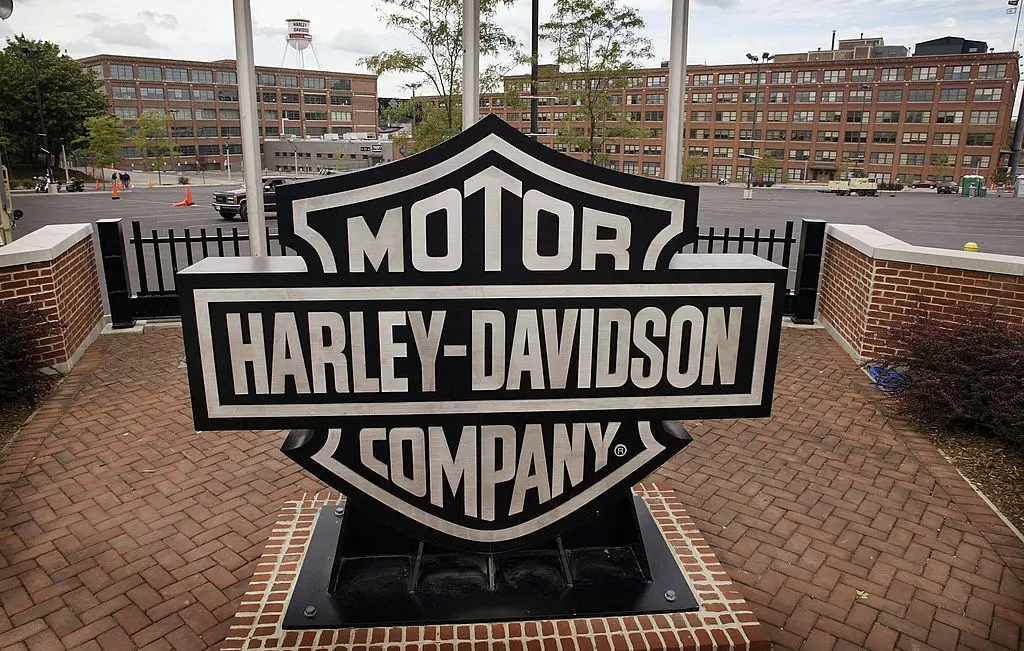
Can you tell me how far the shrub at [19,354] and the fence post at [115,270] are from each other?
5.88ft

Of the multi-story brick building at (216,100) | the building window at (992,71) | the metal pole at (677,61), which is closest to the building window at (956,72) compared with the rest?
the building window at (992,71)

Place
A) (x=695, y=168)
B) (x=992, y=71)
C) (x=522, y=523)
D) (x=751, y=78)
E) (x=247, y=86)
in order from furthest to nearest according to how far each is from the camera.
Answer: (x=695, y=168) → (x=751, y=78) → (x=992, y=71) → (x=247, y=86) → (x=522, y=523)

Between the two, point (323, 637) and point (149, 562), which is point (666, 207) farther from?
point (149, 562)

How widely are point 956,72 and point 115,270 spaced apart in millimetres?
85111

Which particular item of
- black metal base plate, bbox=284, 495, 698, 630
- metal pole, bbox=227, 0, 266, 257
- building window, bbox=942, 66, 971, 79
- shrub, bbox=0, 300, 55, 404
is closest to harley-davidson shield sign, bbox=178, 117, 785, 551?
black metal base plate, bbox=284, 495, 698, 630

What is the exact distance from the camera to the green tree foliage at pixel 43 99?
52.6 meters

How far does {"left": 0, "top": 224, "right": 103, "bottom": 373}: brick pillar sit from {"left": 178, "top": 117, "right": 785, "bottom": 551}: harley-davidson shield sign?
4.96m

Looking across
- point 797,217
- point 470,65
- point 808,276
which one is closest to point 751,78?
point 797,217

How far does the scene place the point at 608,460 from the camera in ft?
10.8

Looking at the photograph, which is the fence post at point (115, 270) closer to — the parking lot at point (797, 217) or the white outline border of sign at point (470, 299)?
the white outline border of sign at point (470, 299)

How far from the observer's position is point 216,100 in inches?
3140

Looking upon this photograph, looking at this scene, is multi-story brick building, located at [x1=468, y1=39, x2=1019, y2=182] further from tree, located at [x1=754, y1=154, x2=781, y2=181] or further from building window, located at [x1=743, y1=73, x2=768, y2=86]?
tree, located at [x1=754, y1=154, x2=781, y2=181]

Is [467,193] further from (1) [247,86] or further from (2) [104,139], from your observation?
(2) [104,139]

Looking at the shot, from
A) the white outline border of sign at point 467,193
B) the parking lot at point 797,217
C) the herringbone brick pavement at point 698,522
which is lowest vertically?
the herringbone brick pavement at point 698,522
